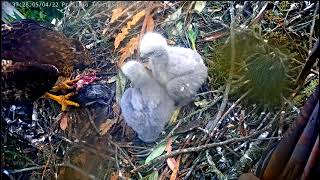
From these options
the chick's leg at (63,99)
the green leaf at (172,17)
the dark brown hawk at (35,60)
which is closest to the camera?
the dark brown hawk at (35,60)

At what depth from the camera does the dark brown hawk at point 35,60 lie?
93 cm

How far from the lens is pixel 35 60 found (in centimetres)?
101

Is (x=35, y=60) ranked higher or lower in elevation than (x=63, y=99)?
higher

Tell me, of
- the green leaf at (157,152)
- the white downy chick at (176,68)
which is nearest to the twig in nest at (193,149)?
the green leaf at (157,152)

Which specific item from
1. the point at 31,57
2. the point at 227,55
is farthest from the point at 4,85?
the point at 227,55

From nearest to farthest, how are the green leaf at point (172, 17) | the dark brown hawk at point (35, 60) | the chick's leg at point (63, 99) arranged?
the dark brown hawk at point (35, 60)
the green leaf at point (172, 17)
the chick's leg at point (63, 99)

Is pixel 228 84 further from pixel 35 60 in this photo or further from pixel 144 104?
pixel 35 60

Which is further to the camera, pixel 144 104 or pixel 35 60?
pixel 144 104

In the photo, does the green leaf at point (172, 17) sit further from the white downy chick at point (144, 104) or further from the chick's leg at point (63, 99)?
the chick's leg at point (63, 99)

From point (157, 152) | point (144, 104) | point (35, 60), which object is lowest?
point (157, 152)

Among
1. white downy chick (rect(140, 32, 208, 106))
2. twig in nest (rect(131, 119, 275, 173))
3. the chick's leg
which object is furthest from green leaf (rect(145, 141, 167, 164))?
the chick's leg

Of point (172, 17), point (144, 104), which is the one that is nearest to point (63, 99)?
point (144, 104)

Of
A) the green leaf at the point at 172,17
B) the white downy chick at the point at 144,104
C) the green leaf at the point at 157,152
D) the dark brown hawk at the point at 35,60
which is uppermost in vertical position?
the green leaf at the point at 172,17

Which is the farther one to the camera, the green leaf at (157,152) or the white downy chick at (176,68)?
the green leaf at (157,152)
